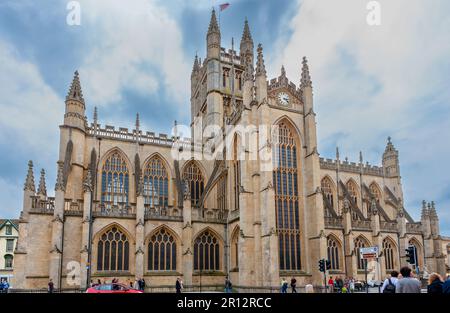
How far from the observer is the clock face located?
109 feet

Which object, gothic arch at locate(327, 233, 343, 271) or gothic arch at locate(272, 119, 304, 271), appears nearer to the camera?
gothic arch at locate(272, 119, 304, 271)

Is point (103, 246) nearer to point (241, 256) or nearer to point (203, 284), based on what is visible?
point (203, 284)

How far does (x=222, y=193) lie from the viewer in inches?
1422

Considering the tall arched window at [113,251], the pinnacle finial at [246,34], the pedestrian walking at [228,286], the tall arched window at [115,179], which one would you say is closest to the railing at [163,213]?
the tall arched window at [113,251]

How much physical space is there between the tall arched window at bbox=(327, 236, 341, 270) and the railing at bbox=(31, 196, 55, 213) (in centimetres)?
2413

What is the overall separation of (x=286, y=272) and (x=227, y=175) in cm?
1012

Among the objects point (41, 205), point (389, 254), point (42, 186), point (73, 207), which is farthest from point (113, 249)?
point (389, 254)

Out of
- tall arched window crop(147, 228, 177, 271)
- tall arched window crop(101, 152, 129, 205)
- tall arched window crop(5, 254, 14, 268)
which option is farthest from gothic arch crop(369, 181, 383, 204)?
tall arched window crop(5, 254, 14, 268)

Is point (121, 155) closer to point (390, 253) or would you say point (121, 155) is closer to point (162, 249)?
point (162, 249)

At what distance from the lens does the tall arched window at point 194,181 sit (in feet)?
130

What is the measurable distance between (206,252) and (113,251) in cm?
774

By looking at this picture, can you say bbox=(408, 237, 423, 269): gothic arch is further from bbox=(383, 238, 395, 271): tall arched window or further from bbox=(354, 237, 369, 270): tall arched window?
bbox=(354, 237, 369, 270): tall arched window

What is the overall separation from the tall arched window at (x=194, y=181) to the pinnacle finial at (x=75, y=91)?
12.4m

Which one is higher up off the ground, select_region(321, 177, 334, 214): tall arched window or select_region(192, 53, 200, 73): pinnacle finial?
select_region(192, 53, 200, 73): pinnacle finial
